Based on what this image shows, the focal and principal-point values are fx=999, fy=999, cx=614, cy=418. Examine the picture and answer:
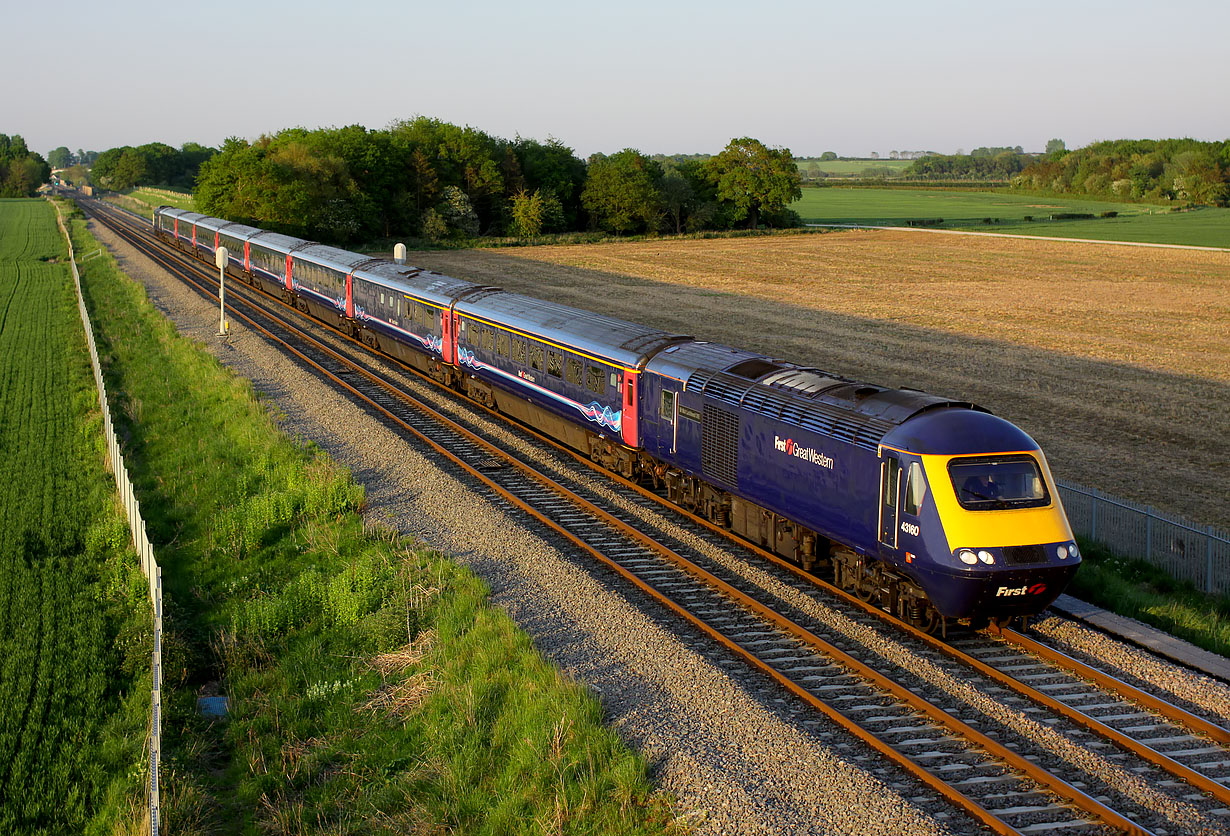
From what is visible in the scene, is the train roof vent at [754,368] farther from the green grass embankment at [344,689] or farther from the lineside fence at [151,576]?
the lineside fence at [151,576]

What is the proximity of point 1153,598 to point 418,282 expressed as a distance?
23.8 metres

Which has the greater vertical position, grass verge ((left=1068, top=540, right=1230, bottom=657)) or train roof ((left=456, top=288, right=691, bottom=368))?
train roof ((left=456, top=288, right=691, bottom=368))

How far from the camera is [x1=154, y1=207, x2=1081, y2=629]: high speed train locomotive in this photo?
12930 millimetres

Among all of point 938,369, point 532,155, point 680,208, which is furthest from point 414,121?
point 938,369

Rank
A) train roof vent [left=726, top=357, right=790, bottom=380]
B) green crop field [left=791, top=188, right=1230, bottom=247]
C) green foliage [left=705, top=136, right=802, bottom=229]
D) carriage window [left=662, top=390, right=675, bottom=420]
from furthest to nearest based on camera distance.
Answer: green foliage [left=705, top=136, right=802, bottom=229] → green crop field [left=791, top=188, right=1230, bottom=247] → carriage window [left=662, top=390, right=675, bottom=420] → train roof vent [left=726, top=357, right=790, bottom=380]

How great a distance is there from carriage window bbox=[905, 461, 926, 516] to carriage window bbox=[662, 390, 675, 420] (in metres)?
6.21

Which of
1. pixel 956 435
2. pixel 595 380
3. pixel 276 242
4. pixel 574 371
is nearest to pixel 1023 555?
pixel 956 435

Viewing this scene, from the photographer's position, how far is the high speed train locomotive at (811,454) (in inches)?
509

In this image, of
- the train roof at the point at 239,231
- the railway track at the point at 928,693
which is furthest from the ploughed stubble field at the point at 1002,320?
the train roof at the point at 239,231

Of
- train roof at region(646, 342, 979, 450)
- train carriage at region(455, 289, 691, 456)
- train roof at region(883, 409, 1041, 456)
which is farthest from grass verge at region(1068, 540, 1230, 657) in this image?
train carriage at region(455, 289, 691, 456)

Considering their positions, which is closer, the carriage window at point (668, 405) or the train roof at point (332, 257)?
the carriage window at point (668, 405)

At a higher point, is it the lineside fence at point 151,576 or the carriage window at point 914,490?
the carriage window at point 914,490

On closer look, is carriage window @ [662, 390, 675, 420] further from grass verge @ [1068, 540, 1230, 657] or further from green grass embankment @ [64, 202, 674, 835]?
grass verge @ [1068, 540, 1230, 657]

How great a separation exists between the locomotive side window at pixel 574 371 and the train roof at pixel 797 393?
273 cm
